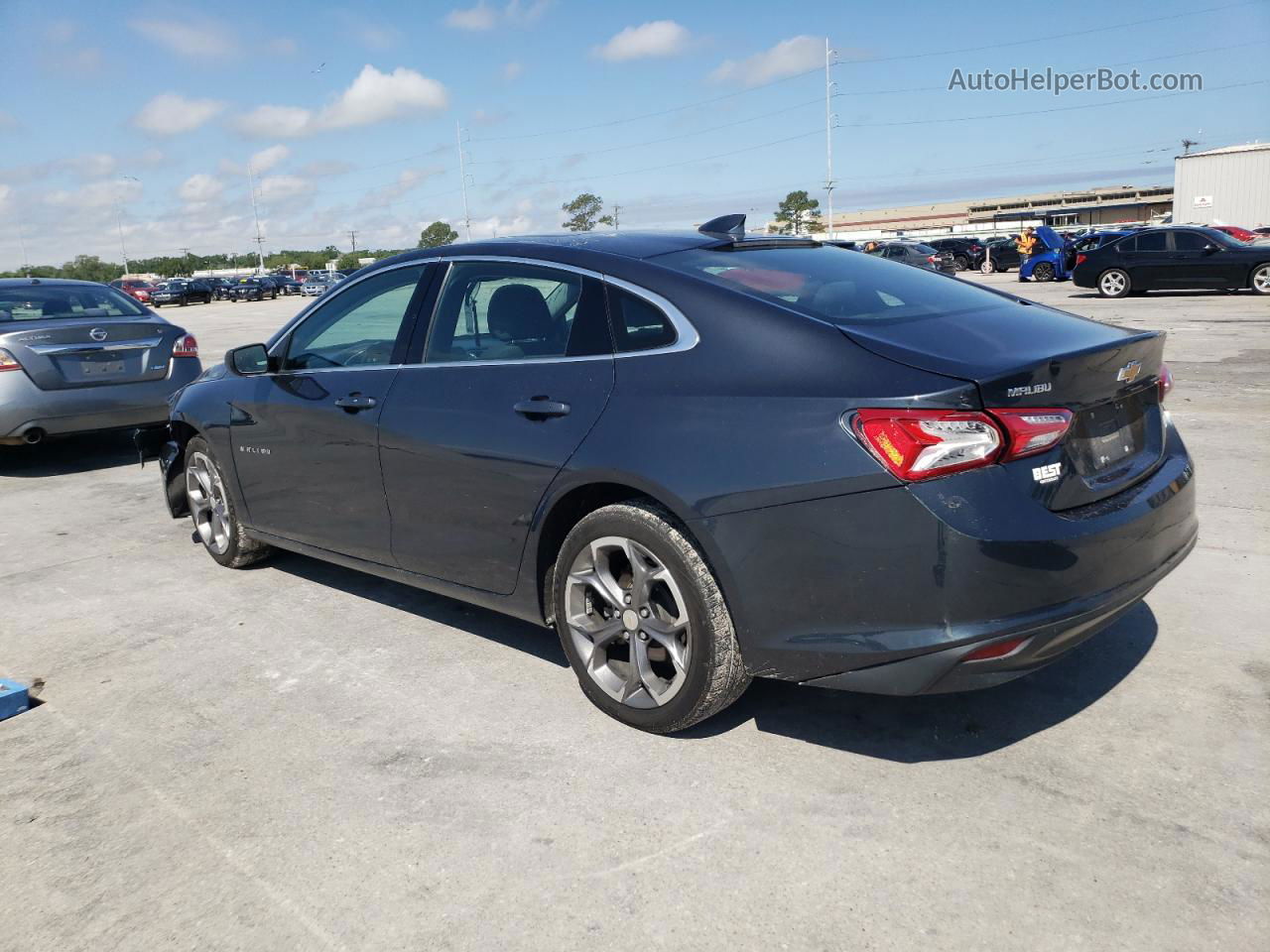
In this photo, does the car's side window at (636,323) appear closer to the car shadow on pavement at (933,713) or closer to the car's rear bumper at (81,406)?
the car shadow on pavement at (933,713)

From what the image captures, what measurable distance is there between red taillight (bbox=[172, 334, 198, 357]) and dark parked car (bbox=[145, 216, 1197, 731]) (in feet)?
16.1

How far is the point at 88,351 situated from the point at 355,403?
507cm

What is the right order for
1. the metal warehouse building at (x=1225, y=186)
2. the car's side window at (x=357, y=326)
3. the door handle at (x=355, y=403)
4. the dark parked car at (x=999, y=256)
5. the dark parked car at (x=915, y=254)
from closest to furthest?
the door handle at (x=355, y=403) → the car's side window at (x=357, y=326) → the dark parked car at (x=915, y=254) → the dark parked car at (x=999, y=256) → the metal warehouse building at (x=1225, y=186)

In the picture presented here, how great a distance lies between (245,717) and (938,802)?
238 cm

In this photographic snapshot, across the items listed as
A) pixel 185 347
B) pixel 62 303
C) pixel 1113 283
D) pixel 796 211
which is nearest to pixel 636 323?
pixel 185 347

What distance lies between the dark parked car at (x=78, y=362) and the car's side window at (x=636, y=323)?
20.6 feet

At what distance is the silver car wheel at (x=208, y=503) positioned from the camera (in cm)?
541

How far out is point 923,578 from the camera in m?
2.71

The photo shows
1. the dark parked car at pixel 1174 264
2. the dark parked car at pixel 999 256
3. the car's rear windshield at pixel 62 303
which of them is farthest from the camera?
the dark parked car at pixel 999 256

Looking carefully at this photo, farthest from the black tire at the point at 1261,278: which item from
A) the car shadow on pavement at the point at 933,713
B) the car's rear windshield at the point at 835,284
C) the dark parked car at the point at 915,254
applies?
the car shadow on pavement at the point at 933,713

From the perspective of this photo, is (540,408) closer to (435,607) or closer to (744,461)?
(744,461)

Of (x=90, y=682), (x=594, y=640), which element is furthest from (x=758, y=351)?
(x=90, y=682)

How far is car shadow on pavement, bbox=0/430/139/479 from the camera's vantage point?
8758mm

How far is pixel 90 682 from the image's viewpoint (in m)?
4.08
